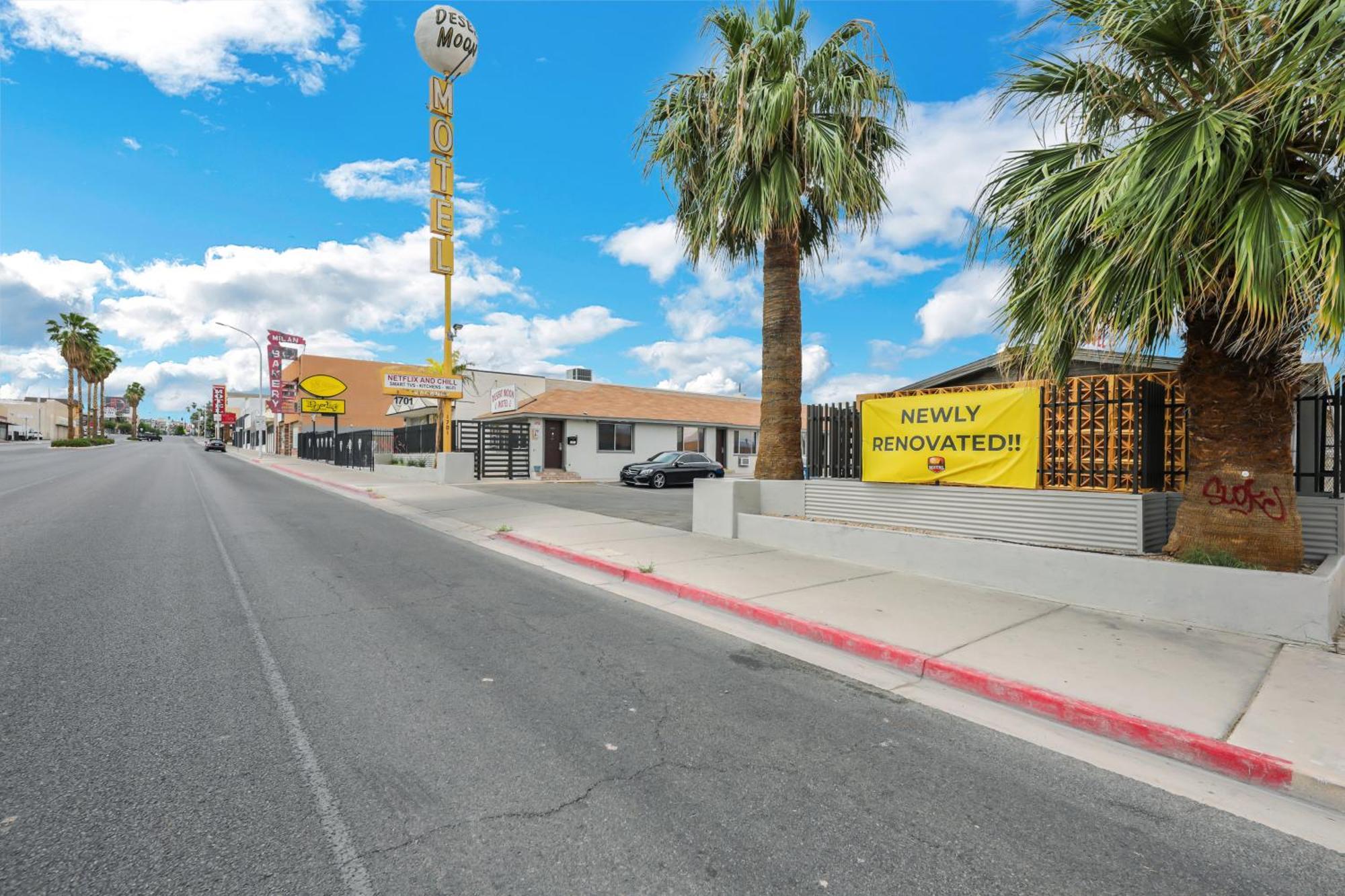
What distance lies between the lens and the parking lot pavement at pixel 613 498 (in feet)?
45.0

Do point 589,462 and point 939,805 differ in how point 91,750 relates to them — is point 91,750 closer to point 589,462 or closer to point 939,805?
point 939,805

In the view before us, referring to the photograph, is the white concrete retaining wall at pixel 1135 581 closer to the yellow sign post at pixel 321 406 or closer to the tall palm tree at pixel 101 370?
the yellow sign post at pixel 321 406

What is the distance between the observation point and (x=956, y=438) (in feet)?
26.8

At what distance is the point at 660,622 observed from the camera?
6016 millimetres

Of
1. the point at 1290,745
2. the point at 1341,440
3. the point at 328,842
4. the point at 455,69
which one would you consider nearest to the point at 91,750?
the point at 328,842

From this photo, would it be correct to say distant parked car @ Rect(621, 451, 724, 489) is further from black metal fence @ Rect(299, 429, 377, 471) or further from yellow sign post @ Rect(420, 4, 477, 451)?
black metal fence @ Rect(299, 429, 377, 471)

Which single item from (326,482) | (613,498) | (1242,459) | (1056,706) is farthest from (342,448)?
(1242,459)

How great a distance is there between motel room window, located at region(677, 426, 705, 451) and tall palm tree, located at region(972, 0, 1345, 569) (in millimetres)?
23968

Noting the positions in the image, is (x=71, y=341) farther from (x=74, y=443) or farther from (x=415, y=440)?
(x=415, y=440)

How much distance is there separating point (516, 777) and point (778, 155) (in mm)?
9113

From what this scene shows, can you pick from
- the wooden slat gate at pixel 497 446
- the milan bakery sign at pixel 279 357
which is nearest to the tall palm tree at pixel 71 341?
the milan bakery sign at pixel 279 357

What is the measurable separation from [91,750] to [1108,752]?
560 cm

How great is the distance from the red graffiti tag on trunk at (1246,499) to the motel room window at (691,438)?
24867 mm

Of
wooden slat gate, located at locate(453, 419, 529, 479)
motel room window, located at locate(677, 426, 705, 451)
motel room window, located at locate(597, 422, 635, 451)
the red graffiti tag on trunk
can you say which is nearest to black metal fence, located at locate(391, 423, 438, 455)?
wooden slat gate, located at locate(453, 419, 529, 479)
